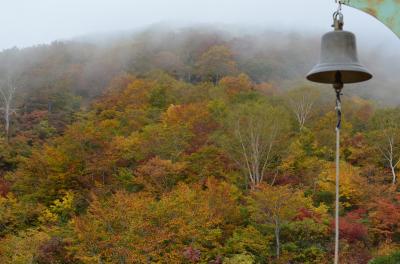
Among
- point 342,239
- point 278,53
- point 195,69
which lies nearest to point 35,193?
point 342,239

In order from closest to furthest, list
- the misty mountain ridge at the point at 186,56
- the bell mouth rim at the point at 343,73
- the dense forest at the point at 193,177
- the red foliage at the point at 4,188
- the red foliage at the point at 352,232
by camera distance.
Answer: the bell mouth rim at the point at 343,73, the dense forest at the point at 193,177, the red foliage at the point at 352,232, the red foliage at the point at 4,188, the misty mountain ridge at the point at 186,56

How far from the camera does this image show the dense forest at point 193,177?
15.1 meters

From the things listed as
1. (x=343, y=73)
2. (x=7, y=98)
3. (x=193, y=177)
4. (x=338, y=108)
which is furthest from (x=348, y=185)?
(x=7, y=98)

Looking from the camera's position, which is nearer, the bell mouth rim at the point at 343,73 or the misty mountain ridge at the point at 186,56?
the bell mouth rim at the point at 343,73

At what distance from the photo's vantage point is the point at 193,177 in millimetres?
21281

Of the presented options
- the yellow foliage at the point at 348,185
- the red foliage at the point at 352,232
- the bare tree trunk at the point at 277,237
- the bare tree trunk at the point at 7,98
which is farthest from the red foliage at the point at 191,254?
the bare tree trunk at the point at 7,98

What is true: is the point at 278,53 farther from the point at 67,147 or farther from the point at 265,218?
the point at 265,218

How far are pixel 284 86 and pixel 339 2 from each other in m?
40.8

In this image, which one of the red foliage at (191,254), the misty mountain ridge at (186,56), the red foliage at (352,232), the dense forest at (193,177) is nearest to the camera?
the red foliage at (191,254)

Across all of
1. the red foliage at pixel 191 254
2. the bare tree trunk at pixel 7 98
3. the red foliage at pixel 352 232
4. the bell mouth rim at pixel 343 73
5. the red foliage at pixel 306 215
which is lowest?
the red foliage at pixel 352 232

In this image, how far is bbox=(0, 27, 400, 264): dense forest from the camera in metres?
15.1

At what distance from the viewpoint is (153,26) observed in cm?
7331

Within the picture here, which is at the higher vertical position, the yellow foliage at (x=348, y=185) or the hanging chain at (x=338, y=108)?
the hanging chain at (x=338, y=108)

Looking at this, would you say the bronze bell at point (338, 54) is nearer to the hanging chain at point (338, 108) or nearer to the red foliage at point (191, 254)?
the hanging chain at point (338, 108)
